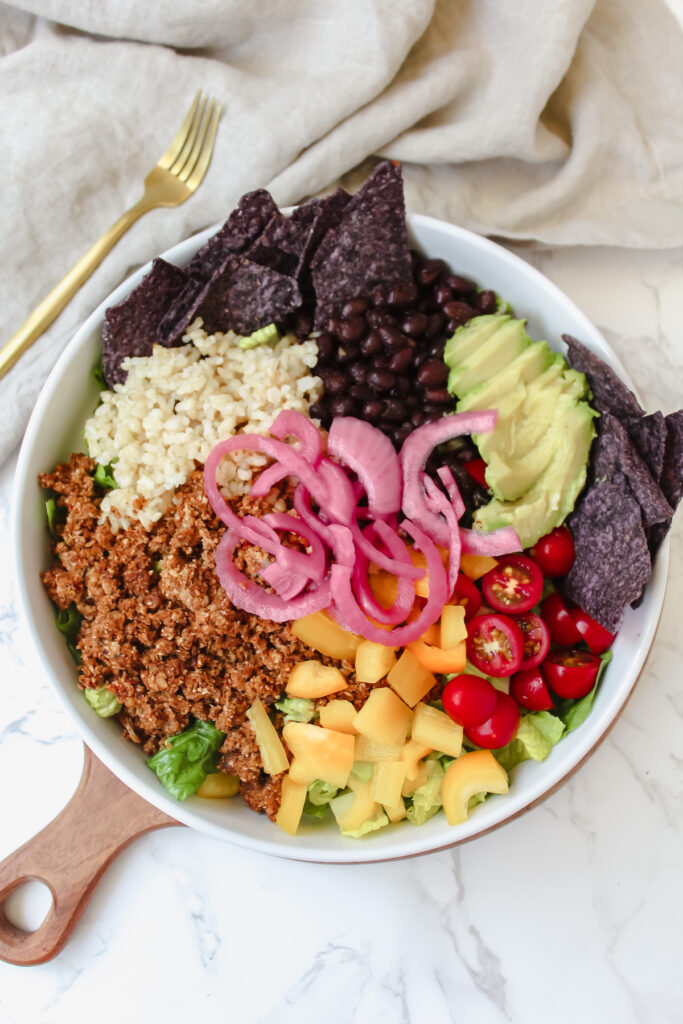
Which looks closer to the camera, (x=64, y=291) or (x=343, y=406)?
(x=343, y=406)

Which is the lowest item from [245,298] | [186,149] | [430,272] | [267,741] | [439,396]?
[267,741]

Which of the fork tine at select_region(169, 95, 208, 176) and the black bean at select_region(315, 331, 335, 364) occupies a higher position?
the fork tine at select_region(169, 95, 208, 176)

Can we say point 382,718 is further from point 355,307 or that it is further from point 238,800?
point 355,307

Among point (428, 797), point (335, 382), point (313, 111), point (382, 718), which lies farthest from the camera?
point (313, 111)

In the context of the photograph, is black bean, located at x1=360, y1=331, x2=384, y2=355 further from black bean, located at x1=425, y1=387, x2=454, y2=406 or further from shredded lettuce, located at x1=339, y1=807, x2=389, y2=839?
shredded lettuce, located at x1=339, y1=807, x2=389, y2=839

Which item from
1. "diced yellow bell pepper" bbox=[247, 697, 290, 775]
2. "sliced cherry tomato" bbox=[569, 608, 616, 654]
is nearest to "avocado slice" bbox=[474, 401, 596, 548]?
"sliced cherry tomato" bbox=[569, 608, 616, 654]

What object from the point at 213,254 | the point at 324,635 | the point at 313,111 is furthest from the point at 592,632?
the point at 313,111
